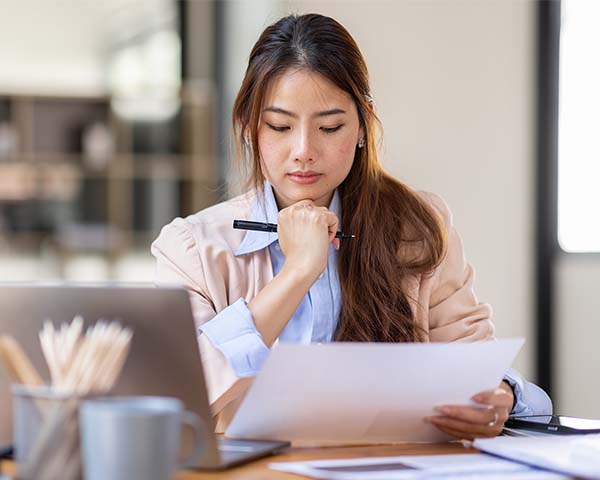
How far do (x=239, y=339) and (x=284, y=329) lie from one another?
26cm

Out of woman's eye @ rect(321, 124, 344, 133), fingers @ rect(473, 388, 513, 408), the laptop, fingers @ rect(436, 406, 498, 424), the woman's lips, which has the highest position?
woman's eye @ rect(321, 124, 344, 133)

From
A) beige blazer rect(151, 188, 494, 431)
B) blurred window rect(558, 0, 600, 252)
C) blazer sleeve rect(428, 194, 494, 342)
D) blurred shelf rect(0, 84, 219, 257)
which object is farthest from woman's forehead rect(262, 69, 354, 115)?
blurred shelf rect(0, 84, 219, 257)

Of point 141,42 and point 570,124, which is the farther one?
point 141,42

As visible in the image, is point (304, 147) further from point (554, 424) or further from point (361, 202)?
point (554, 424)

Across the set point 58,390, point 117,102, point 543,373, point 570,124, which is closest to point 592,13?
point 570,124

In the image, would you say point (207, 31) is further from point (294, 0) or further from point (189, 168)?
point (294, 0)

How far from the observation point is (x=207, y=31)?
Answer: 270 inches

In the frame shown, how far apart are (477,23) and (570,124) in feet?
1.68

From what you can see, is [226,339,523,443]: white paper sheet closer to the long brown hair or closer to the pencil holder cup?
the pencil holder cup

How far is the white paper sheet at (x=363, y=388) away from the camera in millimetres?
1114

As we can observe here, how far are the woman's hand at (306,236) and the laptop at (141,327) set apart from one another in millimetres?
513

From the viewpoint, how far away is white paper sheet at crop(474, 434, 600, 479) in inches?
42.0

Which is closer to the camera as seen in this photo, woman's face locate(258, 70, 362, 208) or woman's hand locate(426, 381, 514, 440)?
woman's hand locate(426, 381, 514, 440)

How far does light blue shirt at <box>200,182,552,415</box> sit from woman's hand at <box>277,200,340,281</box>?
4.0 inches
